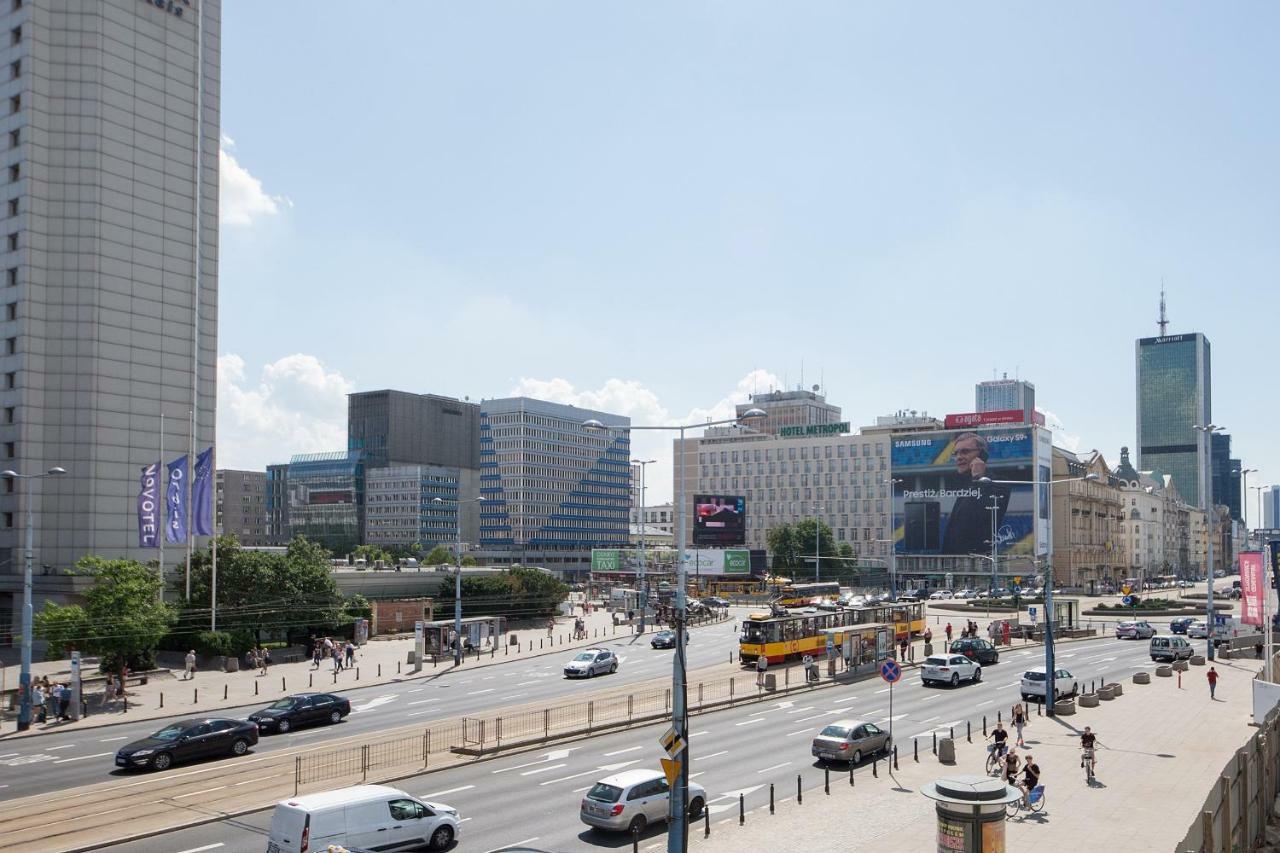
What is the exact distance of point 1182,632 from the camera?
8131cm

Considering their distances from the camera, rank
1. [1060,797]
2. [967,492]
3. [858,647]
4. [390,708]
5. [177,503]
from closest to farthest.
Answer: [1060,797], [390,708], [858,647], [177,503], [967,492]

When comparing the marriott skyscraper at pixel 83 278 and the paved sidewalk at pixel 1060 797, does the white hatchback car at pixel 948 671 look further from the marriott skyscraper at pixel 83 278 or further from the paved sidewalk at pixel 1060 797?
the marriott skyscraper at pixel 83 278

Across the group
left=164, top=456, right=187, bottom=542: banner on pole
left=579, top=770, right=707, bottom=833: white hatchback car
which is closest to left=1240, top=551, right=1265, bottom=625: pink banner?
left=579, top=770, right=707, bottom=833: white hatchback car

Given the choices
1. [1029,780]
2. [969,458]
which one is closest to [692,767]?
[1029,780]

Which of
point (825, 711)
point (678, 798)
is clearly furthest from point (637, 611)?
point (678, 798)

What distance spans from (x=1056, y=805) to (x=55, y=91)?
298 feet

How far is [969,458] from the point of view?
16838 cm

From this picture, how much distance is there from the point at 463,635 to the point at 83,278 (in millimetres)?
44699

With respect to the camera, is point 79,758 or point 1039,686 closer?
point 79,758

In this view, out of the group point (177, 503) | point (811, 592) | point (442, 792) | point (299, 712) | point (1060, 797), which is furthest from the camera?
point (811, 592)

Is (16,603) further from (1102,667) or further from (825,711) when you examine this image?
(1102,667)

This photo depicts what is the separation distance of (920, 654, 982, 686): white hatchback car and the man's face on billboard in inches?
4661

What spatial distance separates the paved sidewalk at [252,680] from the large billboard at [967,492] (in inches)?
4197

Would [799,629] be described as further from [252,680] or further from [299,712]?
[252,680]
